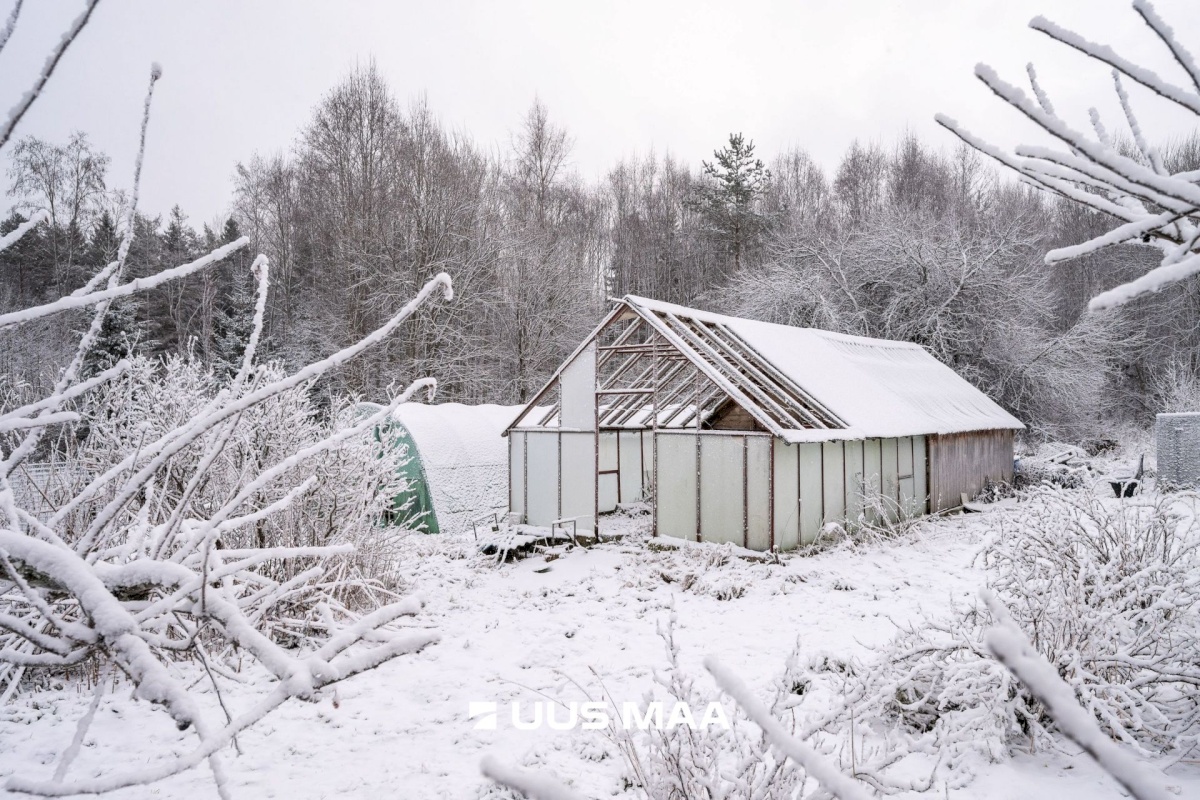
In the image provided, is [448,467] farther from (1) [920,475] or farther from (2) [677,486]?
(1) [920,475]


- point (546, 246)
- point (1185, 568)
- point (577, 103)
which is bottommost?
point (1185, 568)

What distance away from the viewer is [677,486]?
35.3 feet

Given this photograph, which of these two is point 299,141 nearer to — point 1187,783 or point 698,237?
point 698,237

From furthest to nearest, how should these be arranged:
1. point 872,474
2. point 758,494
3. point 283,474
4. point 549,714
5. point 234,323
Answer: point 234,323, point 872,474, point 758,494, point 283,474, point 549,714

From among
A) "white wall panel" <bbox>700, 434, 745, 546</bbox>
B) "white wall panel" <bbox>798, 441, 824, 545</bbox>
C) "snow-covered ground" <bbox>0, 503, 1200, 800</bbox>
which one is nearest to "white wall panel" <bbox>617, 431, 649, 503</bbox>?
"snow-covered ground" <bbox>0, 503, 1200, 800</bbox>

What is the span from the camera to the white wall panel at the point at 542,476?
12.5m

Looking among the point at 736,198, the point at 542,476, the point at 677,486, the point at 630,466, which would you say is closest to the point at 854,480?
the point at 677,486

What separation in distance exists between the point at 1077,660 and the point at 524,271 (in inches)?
822

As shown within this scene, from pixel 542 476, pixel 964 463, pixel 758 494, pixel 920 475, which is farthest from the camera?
pixel 964 463

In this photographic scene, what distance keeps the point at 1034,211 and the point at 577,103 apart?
63.9 ft

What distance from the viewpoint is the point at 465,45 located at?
78.9ft

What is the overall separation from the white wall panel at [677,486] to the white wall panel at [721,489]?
176 millimetres

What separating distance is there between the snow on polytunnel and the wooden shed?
84 cm

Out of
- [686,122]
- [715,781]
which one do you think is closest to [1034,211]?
[686,122]
